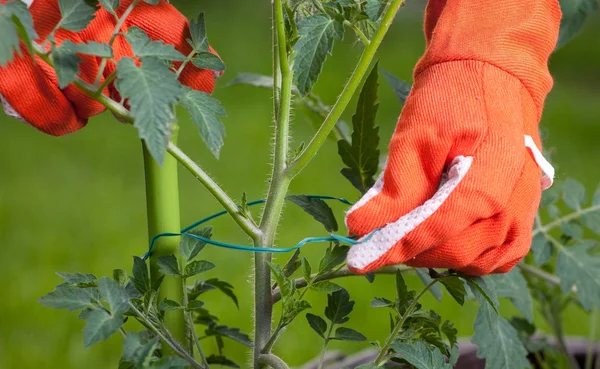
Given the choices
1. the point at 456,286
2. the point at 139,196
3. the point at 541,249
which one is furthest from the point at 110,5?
the point at 139,196

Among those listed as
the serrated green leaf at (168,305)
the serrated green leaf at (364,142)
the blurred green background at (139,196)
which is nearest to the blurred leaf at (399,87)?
the serrated green leaf at (364,142)

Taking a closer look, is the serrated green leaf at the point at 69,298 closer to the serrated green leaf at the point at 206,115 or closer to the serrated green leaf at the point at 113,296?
the serrated green leaf at the point at 113,296

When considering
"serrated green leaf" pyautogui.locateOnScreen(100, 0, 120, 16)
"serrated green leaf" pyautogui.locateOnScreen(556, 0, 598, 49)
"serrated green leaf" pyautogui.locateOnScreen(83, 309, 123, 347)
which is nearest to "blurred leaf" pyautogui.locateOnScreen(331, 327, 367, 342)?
"serrated green leaf" pyautogui.locateOnScreen(83, 309, 123, 347)

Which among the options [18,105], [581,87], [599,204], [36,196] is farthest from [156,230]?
[581,87]

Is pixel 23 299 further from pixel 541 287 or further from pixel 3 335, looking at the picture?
pixel 541 287

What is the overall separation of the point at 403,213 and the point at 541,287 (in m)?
0.62

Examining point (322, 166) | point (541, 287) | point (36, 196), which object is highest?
point (541, 287)

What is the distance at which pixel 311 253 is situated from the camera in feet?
6.39

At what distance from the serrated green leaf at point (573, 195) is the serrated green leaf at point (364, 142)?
14.5 inches

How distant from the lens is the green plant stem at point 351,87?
603 millimetres

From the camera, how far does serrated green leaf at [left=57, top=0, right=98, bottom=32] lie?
21.2 inches

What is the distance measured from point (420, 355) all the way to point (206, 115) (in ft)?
0.86

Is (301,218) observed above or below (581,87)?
above

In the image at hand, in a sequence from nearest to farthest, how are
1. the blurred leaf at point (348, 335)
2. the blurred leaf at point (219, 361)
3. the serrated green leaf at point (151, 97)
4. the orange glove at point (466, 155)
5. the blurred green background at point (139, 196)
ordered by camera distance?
the serrated green leaf at point (151, 97) < the orange glove at point (466, 155) < the blurred leaf at point (348, 335) < the blurred leaf at point (219, 361) < the blurred green background at point (139, 196)
